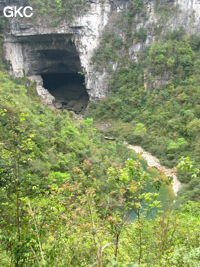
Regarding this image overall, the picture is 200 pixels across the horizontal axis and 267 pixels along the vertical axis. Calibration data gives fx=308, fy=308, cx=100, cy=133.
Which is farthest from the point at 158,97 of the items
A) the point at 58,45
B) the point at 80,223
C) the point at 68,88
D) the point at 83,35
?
the point at 80,223

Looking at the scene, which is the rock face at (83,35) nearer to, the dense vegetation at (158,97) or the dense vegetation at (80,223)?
the dense vegetation at (158,97)

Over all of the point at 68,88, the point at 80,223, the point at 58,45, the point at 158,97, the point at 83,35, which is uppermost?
the point at 83,35

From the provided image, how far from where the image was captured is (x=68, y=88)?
30906 millimetres

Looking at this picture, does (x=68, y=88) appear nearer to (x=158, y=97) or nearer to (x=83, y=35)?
(x=83, y=35)

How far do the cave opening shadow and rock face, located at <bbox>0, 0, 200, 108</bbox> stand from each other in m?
1.77

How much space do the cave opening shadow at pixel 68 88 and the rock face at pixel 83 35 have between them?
69.6 inches

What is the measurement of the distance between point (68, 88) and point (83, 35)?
20.2ft

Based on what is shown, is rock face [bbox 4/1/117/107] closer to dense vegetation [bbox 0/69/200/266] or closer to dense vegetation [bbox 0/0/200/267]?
dense vegetation [bbox 0/0/200/267]

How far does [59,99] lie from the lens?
29484 mm

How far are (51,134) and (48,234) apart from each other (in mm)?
10149

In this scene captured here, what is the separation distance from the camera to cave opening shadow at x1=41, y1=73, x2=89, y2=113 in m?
29.4

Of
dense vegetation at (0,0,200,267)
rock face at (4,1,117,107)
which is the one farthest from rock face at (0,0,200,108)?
dense vegetation at (0,0,200,267)

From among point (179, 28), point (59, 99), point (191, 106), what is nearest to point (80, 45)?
point (59, 99)

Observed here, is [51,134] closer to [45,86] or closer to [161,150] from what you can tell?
[161,150]
